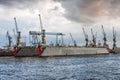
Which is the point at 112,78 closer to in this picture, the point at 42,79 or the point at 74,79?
the point at 74,79

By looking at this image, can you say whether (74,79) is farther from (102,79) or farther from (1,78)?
(1,78)

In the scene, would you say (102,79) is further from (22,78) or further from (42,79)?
(22,78)

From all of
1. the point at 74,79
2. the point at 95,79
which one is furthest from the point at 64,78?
the point at 95,79

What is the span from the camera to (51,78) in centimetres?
6906

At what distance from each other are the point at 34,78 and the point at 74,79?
916 centimetres

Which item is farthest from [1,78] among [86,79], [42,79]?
[86,79]

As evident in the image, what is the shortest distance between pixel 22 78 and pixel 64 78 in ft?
30.5

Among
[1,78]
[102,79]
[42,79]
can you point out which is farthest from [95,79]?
[1,78]

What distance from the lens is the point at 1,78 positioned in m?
69.6

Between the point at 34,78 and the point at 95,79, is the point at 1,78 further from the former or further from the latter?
the point at 95,79

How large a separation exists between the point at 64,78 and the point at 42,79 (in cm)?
477

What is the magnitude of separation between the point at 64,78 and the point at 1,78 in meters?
13.8

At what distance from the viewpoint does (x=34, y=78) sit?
6962cm

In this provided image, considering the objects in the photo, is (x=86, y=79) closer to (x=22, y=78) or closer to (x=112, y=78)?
(x=112, y=78)
